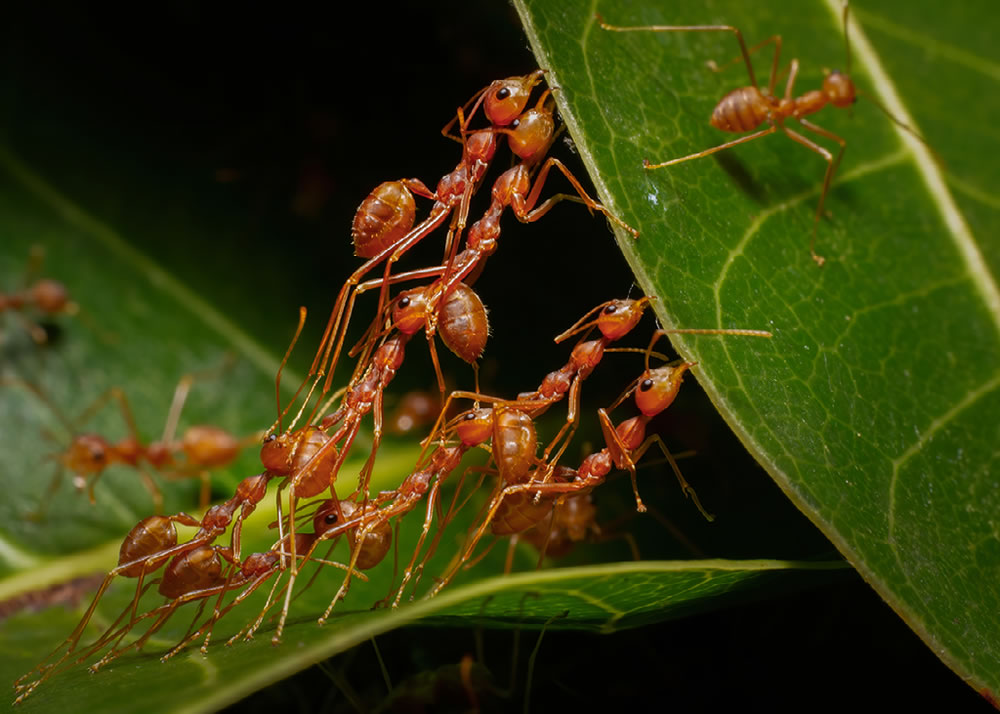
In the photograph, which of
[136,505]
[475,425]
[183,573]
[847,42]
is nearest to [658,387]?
[475,425]

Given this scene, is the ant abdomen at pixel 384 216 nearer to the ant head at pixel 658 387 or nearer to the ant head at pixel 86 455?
the ant head at pixel 658 387

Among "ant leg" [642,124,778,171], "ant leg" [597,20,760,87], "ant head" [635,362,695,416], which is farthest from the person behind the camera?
"ant head" [635,362,695,416]

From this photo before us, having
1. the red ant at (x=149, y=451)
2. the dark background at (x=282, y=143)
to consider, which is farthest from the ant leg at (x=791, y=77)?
the red ant at (x=149, y=451)

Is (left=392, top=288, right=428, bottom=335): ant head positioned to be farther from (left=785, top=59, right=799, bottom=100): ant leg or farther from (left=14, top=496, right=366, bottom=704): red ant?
(left=785, top=59, right=799, bottom=100): ant leg

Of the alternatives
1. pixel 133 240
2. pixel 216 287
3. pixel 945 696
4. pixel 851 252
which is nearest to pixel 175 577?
pixel 216 287

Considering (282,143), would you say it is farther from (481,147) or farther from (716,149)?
(716,149)

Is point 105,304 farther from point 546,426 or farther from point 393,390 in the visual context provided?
point 546,426

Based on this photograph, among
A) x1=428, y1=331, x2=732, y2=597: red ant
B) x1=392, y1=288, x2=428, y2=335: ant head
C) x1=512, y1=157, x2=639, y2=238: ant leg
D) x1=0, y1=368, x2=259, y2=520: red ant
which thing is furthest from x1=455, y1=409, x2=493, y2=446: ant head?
x1=0, y1=368, x2=259, y2=520: red ant
